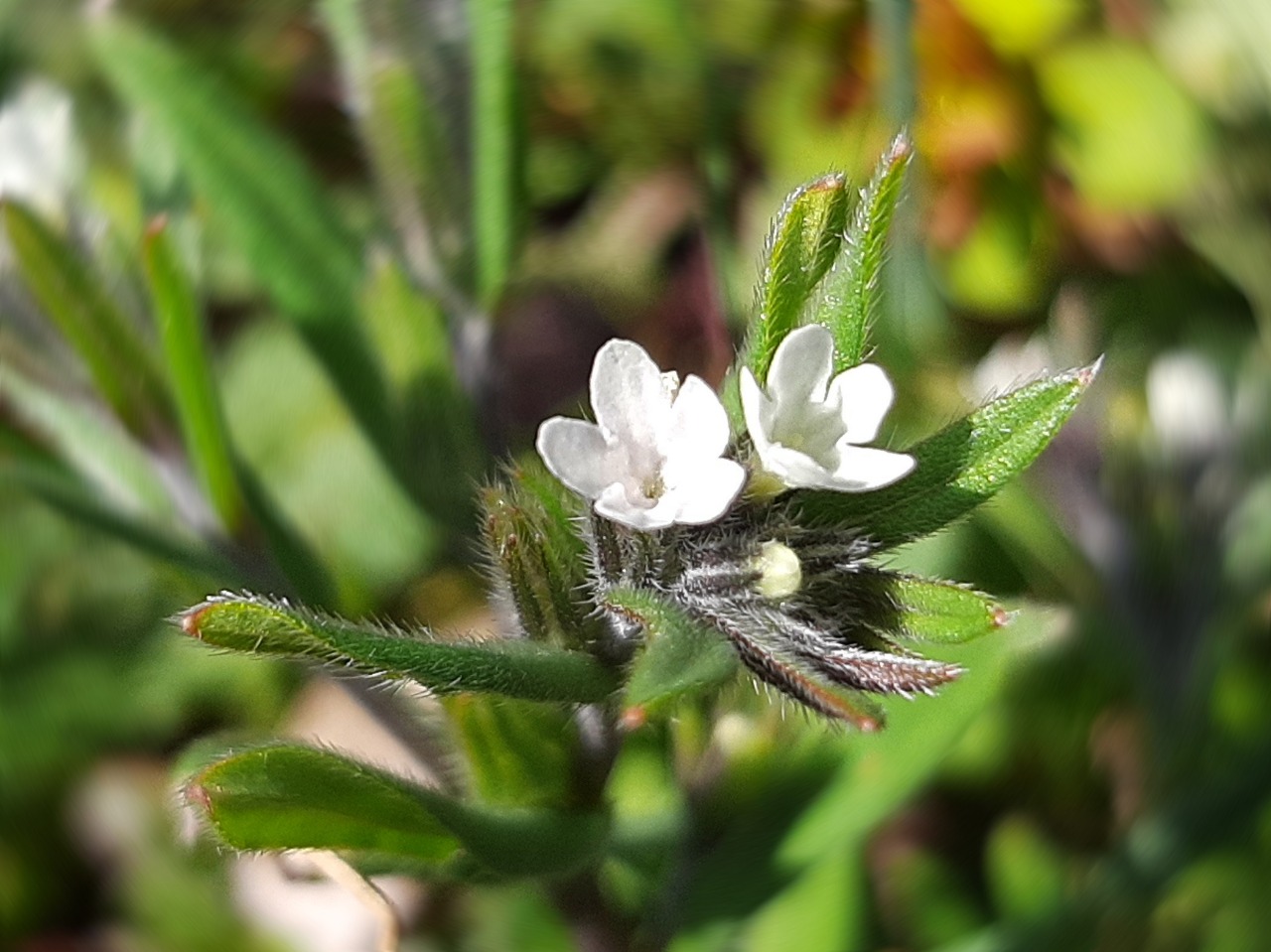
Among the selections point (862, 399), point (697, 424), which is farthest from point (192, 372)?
point (862, 399)

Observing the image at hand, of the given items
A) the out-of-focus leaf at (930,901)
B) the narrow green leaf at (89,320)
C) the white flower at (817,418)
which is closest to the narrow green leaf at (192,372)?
the narrow green leaf at (89,320)

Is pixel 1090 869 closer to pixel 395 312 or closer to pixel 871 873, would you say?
pixel 871 873

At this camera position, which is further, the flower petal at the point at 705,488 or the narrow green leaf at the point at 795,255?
the narrow green leaf at the point at 795,255

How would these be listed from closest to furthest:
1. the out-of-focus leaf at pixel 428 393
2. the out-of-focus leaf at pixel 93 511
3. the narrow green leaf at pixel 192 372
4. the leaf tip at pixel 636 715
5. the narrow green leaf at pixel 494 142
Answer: the leaf tip at pixel 636 715 < the narrow green leaf at pixel 192 372 < the out-of-focus leaf at pixel 93 511 < the out-of-focus leaf at pixel 428 393 < the narrow green leaf at pixel 494 142

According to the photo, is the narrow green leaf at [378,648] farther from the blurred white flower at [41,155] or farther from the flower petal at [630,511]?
the blurred white flower at [41,155]

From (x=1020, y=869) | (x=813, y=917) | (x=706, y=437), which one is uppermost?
(x=706, y=437)

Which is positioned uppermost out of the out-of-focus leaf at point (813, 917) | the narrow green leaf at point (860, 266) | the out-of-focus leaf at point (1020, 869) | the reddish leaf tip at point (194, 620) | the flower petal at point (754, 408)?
the narrow green leaf at point (860, 266)

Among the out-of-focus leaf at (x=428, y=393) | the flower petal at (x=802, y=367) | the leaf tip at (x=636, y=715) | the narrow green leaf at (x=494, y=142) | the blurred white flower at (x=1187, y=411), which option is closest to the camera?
the leaf tip at (x=636, y=715)

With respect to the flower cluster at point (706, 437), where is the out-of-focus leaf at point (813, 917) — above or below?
below

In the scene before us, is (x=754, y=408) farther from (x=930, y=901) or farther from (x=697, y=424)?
(x=930, y=901)
